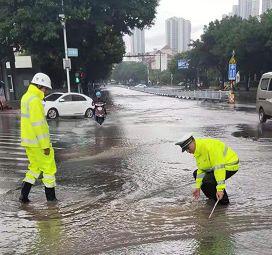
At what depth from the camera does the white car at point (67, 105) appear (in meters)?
22.0

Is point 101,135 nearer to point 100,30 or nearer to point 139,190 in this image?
point 139,190

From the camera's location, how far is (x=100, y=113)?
59.7 feet

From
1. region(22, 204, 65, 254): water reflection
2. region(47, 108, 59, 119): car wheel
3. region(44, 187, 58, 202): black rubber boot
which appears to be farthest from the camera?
region(47, 108, 59, 119): car wheel

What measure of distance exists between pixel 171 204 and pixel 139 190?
976mm

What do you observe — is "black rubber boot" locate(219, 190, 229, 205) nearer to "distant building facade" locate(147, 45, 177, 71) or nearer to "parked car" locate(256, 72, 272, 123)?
"parked car" locate(256, 72, 272, 123)

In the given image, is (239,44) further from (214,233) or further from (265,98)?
(214,233)

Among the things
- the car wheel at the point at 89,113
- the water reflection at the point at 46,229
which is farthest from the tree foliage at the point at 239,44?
the water reflection at the point at 46,229

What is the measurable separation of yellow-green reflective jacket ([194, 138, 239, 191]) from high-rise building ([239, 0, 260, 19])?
12078 cm

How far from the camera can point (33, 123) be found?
618 cm

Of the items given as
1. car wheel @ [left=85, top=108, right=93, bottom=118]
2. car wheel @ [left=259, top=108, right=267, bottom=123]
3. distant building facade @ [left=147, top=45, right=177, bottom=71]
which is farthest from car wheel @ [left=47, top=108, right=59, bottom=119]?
distant building facade @ [left=147, top=45, right=177, bottom=71]

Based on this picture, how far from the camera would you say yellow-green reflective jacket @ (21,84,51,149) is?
20.2 feet

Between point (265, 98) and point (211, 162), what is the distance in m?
11.9

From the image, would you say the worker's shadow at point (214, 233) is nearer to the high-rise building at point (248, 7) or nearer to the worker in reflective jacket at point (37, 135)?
the worker in reflective jacket at point (37, 135)

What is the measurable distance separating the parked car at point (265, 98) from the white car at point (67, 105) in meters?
9.22
